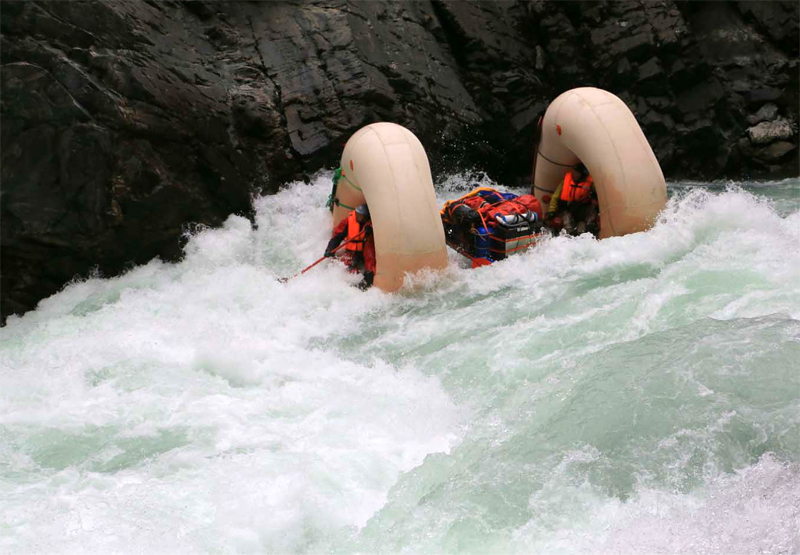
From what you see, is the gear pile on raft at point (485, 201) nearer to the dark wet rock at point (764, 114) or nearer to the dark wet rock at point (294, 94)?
the dark wet rock at point (294, 94)

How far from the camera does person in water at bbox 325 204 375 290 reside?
21.8ft

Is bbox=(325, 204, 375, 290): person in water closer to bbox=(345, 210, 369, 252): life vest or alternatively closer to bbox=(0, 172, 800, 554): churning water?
bbox=(345, 210, 369, 252): life vest

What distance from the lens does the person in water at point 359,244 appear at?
6633 millimetres

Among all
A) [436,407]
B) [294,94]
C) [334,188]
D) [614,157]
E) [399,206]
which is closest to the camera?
[436,407]

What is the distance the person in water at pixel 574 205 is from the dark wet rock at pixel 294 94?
6.91 feet

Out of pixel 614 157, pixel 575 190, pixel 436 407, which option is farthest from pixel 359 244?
pixel 436 407

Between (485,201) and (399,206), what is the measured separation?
1.29 metres

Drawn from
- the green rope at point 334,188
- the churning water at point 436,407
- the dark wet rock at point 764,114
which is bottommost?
the churning water at point 436,407

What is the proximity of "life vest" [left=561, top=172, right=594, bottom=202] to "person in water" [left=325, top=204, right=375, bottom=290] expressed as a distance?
193 cm

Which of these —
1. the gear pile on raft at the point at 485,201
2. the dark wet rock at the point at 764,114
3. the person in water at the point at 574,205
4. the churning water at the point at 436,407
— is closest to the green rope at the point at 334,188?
the gear pile on raft at the point at 485,201

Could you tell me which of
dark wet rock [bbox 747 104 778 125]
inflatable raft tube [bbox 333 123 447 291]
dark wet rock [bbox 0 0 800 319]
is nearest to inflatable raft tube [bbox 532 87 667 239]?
inflatable raft tube [bbox 333 123 447 291]

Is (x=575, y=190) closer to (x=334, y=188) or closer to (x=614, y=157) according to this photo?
(x=614, y=157)

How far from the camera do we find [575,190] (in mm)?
7367

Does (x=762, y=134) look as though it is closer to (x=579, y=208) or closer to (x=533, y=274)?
(x=579, y=208)
